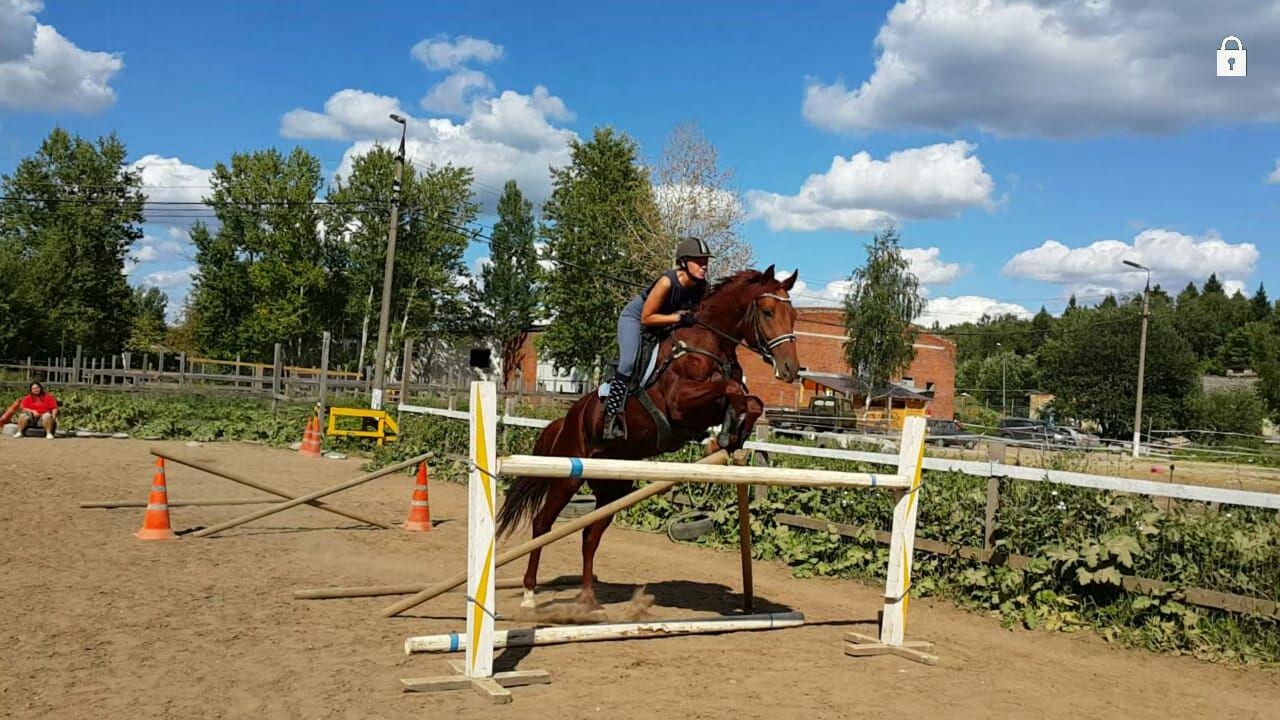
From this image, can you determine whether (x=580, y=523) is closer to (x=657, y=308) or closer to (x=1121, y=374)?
(x=657, y=308)

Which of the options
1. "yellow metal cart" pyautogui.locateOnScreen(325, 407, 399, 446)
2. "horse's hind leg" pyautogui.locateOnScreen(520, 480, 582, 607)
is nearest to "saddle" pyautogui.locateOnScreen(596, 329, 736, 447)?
"horse's hind leg" pyautogui.locateOnScreen(520, 480, 582, 607)

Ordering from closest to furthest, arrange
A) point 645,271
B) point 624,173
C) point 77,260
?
point 645,271 → point 624,173 → point 77,260

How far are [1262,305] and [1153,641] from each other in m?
134

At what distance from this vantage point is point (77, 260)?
54094 millimetres

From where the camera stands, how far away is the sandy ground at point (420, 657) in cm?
477

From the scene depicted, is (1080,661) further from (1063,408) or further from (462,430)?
(1063,408)

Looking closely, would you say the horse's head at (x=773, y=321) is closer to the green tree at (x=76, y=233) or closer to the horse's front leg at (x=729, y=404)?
the horse's front leg at (x=729, y=404)

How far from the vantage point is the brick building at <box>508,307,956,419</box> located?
4856cm

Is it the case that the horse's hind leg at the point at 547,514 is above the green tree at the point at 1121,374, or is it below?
below

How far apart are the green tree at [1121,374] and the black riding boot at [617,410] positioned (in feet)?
186

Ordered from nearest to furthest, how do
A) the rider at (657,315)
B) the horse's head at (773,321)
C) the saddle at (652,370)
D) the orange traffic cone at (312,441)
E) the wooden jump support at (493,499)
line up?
1. the wooden jump support at (493,499)
2. the horse's head at (773,321)
3. the saddle at (652,370)
4. the rider at (657,315)
5. the orange traffic cone at (312,441)

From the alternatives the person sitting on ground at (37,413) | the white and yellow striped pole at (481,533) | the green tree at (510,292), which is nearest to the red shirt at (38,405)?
the person sitting on ground at (37,413)

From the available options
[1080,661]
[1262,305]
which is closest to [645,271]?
[1080,661]

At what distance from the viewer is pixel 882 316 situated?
42.7 meters
